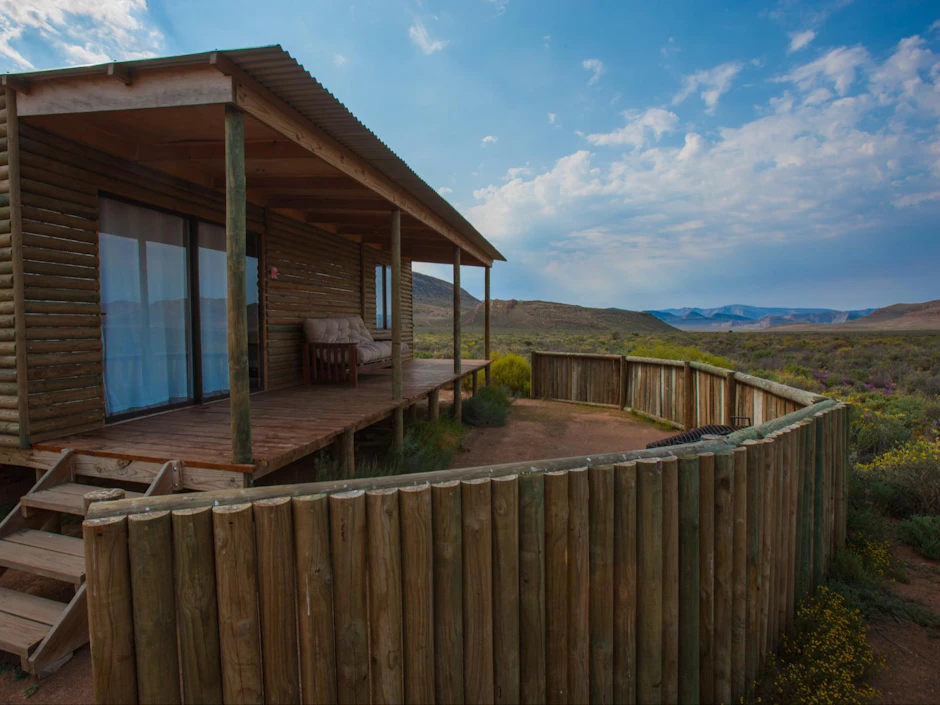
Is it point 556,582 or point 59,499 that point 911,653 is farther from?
point 59,499

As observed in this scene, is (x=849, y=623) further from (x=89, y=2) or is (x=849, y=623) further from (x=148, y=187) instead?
(x=89, y=2)

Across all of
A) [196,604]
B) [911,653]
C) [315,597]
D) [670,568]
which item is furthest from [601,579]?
[911,653]

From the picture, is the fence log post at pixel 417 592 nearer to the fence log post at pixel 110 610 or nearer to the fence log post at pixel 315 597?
the fence log post at pixel 315 597

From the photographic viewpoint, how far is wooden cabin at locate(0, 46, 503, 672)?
3.58m

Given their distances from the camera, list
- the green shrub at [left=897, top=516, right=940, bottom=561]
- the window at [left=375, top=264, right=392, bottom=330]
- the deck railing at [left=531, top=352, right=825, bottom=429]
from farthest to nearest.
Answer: the window at [left=375, top=264, right=392, bottom=330] → the deck railing at [left=531, top=352, right=825, bottom=429] → the green shrub at [left=897, top=516, right=940, bottom=561]

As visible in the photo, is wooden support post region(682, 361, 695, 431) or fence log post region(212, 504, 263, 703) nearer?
fence log post region(212, 504, 263, 703)

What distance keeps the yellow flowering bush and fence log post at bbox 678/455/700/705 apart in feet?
1.89

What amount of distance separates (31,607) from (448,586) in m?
2.76

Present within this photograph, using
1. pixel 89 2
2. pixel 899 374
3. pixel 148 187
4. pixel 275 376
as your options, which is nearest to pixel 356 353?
pixel 275 376

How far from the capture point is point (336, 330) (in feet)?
29.0

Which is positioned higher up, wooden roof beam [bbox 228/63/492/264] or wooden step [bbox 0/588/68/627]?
wooden roof beam [bbox 228/63/492/264]

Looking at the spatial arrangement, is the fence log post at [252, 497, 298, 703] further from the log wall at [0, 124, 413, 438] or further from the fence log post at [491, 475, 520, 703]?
the log wall at [0, 124, 413, 438]

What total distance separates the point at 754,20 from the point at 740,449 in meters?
12.1

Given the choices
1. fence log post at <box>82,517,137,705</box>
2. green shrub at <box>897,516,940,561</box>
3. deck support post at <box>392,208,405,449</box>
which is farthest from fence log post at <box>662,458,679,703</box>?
deck support post at <box>392,208,405,449</box>
